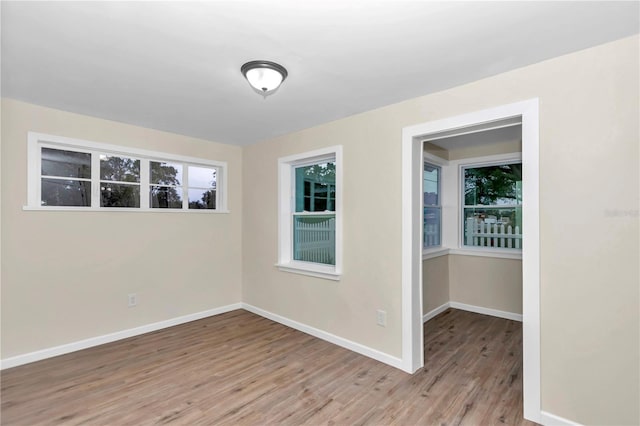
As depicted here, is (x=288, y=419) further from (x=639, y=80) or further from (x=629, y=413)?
(x=639, y=80)

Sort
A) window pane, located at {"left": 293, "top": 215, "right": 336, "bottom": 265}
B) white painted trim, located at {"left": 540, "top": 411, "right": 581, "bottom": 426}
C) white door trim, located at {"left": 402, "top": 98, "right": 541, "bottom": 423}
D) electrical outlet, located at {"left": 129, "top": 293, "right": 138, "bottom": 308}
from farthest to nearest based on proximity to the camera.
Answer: window pane, located at {"left": 293, "top": 215, "right": 336, "bottom": 265}, electrical outlet, located at {"left": 129, "top": 293, "right": 138, "bottom": 308}, white door trim, located at {"left": 402, "top": 98, "right": 541, "bottom": 423}, white painted trim, located at {"left": 540, "top": 411, "right": 581, "bottom": 426}

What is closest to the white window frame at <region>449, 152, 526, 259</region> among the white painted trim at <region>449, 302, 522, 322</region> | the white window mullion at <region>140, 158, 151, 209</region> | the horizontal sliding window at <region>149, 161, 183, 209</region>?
the white painted trim at <region>449, 302, 522, 322</region>

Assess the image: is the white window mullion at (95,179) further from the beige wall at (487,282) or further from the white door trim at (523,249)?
the beige wall at (487,282)

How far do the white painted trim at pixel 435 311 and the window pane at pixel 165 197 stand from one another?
359 centimetres

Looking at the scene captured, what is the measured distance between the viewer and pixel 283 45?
194cm

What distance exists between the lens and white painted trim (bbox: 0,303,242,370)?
2.89 m

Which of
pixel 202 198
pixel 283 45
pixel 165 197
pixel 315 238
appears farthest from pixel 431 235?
pixel 165 197

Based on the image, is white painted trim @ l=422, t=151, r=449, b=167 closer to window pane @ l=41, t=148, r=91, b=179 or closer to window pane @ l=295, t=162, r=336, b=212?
window pane @ l=295, t=162, r=336, b=212

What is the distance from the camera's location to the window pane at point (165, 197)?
388 centimetres

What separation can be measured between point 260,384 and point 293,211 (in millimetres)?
2165

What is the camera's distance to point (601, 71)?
1907 millimetres

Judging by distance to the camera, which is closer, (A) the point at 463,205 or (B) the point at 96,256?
(B) the point at 96,256

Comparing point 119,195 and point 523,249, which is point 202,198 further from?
point 523,249

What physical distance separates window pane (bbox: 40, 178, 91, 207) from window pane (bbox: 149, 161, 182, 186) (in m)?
0.70
